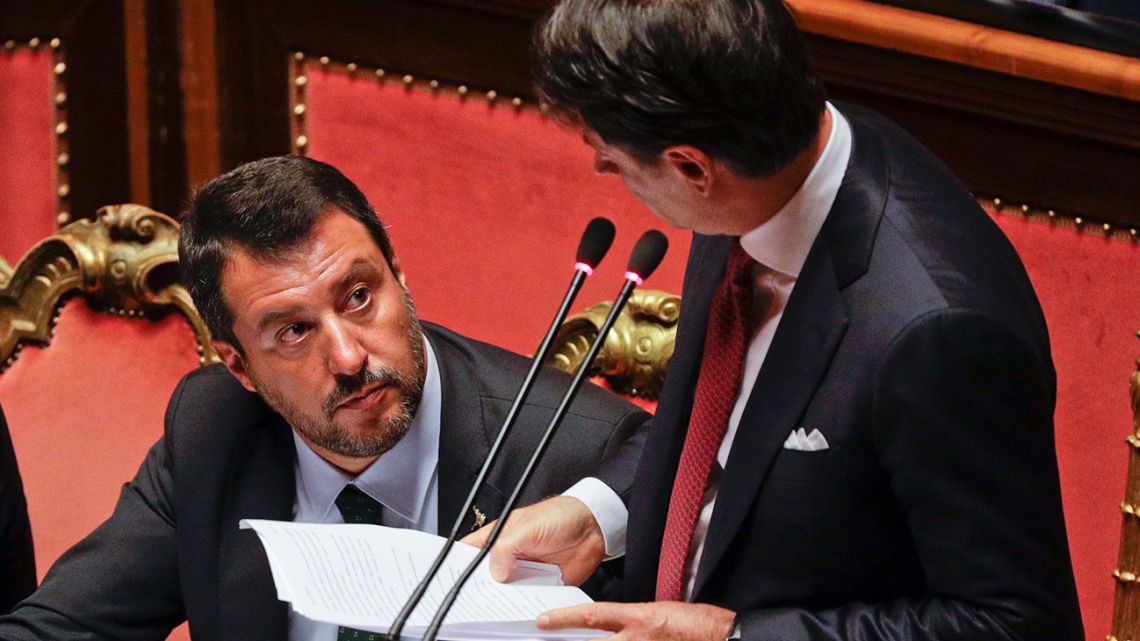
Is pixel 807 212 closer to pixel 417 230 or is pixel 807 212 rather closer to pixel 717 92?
pixel 717 92

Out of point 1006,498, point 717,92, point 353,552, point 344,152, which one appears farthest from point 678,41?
point 344,152

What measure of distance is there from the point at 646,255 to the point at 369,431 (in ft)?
1.90

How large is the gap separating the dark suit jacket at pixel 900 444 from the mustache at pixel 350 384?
51 cm

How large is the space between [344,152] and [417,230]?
20cm

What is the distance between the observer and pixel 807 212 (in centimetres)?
134

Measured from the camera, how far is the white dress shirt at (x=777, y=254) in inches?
52.7

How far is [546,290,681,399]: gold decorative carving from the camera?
211 centimetres

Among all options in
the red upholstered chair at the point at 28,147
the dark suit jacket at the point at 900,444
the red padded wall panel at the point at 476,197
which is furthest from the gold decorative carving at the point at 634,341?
the red upholstered chair at the point at 28,147

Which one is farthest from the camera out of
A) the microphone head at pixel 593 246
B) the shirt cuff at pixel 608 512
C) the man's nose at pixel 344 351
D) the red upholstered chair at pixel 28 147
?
the red upholstered chair at pixel 28 147

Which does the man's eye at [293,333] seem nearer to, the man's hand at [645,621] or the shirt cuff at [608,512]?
the shirt cuff at [608,512]

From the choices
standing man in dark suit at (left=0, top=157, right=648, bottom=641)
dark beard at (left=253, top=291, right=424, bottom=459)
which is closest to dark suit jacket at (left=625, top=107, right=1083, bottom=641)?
standing man in dark suit at (left=0, top=157, right=648, bottom=641)

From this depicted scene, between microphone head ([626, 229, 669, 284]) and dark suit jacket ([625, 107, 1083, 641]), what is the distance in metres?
0.12

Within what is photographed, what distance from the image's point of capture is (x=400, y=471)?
1854mm

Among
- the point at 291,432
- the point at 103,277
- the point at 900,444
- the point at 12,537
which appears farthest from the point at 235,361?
the point at 900,444
